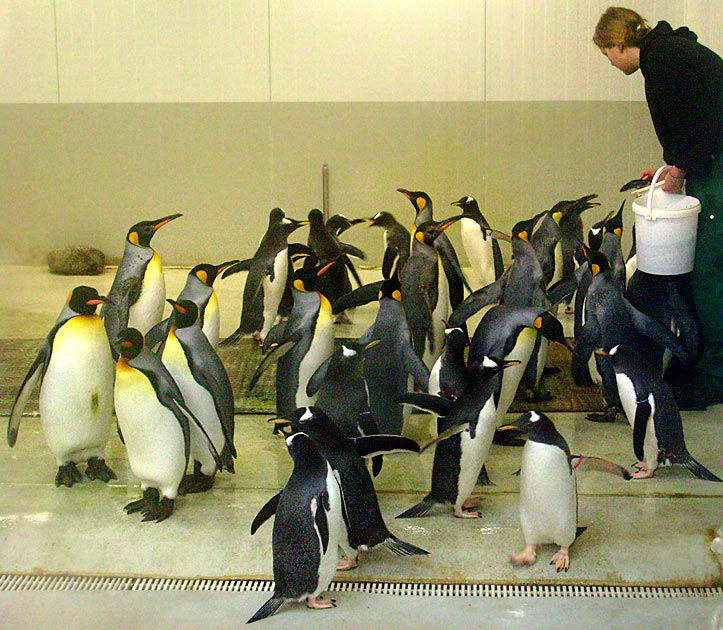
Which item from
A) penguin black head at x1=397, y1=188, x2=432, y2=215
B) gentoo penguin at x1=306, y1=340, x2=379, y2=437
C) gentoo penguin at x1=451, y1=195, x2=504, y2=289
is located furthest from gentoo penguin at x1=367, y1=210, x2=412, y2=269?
gentoo penguin at x1=306, y1=340, x2=379, y2=437

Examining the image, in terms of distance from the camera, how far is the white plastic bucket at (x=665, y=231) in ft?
11.4

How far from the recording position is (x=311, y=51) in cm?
471

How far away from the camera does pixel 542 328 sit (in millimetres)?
3336

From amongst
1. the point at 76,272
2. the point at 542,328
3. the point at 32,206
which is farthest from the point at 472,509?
the point at 32,206

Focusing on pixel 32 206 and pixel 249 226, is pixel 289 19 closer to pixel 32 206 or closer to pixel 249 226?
pixel 249 226

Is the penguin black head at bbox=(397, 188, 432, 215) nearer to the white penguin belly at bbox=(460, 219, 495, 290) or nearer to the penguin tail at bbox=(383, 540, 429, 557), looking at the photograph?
the white penguin belly at bbox=(460, 219, 495, 290)

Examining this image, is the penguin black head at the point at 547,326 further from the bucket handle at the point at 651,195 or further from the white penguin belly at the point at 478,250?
the white penguin belly at the point at 478,250

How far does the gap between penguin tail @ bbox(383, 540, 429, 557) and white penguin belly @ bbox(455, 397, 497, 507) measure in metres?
0.29

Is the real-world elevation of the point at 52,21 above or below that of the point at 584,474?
above

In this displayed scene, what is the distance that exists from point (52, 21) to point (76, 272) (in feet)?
3.74

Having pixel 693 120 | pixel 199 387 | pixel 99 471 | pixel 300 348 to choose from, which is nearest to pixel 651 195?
pixel 693 120

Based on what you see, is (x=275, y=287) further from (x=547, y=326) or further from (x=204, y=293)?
(x=547, y=326)

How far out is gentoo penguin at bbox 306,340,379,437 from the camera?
9.70 ft

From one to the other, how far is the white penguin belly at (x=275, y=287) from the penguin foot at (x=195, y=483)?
147 centimetres
